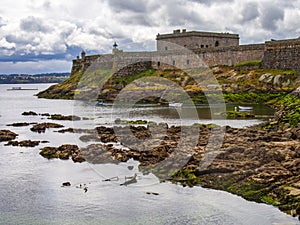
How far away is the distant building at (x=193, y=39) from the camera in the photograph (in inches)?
4072

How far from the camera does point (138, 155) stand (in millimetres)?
36000

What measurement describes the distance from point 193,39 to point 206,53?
7.90 metres

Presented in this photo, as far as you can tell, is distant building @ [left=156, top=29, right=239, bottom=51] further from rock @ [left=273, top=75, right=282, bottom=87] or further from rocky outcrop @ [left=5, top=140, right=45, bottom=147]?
rocky outcrop @ [left=5, top=140, right=45, bottom=147]

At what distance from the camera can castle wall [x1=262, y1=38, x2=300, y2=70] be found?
267ft

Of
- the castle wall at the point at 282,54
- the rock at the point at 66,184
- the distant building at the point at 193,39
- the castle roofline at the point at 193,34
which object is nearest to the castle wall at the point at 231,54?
the castle wall at the point at 282,54

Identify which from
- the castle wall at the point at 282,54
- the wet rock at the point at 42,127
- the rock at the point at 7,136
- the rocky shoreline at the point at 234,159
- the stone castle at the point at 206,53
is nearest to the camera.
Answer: the rocky shoreline at the point at 234,159

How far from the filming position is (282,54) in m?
83.2

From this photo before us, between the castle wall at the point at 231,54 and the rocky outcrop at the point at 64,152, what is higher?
the castle wall at the point at 231,54

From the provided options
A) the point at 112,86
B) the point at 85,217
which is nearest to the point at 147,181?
the point at 85,217

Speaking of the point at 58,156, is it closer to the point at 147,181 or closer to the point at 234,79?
the point at 147,181

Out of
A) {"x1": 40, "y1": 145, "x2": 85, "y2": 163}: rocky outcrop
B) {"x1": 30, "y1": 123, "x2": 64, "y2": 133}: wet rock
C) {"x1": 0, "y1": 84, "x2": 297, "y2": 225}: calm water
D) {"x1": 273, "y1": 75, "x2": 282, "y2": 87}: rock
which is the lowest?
{"x1": 0, "y1": 84, "x2": 297, "y2": 225}: calm water

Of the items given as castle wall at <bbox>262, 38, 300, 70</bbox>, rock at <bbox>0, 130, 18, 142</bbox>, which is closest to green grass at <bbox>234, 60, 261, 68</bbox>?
castle wall at <bbox>262, 38, 300, 70</bbox>

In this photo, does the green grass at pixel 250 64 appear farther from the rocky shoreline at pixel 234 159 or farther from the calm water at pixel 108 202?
the calm water at pixel 108 202

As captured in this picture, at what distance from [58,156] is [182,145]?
9.73m
